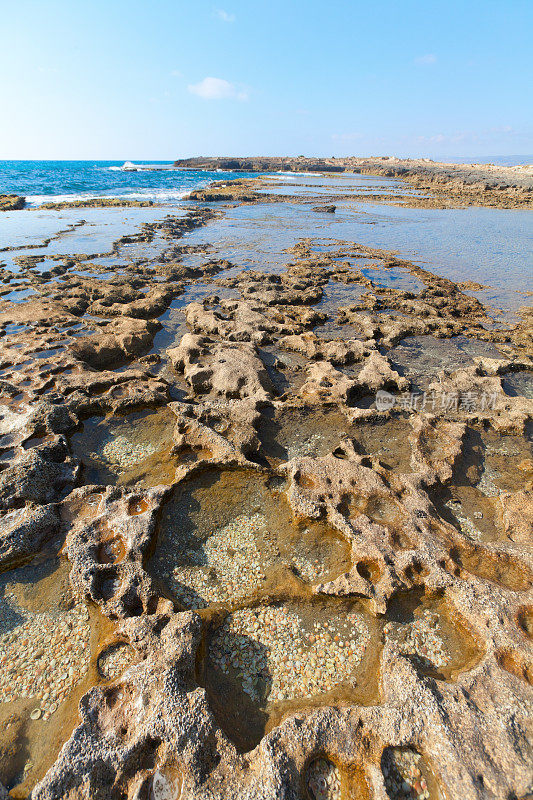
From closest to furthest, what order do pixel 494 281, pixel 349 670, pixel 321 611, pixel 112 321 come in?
pixel 349 670
pixel 321 611
pixel 112 321
pixel 494 281

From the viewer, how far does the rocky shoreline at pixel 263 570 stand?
3689 millimetres

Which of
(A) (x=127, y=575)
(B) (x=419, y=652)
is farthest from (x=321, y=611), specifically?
(A) (x=127, y=575)

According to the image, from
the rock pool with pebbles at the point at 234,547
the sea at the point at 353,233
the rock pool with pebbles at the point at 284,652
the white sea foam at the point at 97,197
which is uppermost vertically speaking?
the white sea foam at the point at 97,197

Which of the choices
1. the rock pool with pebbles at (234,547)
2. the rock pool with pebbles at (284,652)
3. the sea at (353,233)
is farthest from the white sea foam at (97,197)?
the rock pool with pebbles at (284,652)

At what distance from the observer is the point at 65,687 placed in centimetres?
432

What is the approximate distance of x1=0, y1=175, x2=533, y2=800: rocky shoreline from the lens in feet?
12.1

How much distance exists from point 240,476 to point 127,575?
110 inches

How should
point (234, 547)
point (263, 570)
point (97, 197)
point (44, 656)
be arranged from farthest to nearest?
point (97, 197) → point (234, 547) → point (263, 570) → point (44, 656)

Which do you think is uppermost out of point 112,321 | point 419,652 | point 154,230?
point 154,230

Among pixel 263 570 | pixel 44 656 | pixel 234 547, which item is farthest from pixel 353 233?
pixel 44 656

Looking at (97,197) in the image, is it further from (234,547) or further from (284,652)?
(284,652)

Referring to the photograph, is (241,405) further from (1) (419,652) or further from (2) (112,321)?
(2) (112,321)

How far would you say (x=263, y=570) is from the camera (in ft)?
18.8

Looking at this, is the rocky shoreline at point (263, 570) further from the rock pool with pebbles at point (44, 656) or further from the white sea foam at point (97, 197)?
the white sea foam at point (97, 197)
